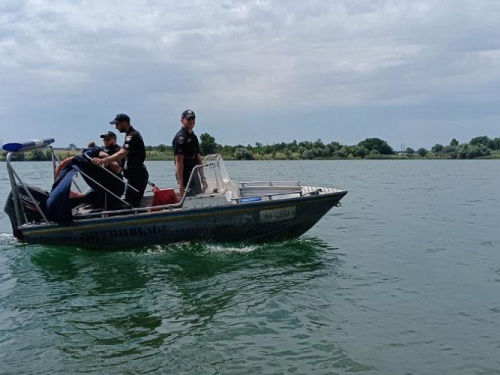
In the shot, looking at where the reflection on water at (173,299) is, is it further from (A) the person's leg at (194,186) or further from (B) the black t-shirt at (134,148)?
(B) the black t-shirt at (134,148)

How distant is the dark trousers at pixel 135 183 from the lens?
39.0 ft

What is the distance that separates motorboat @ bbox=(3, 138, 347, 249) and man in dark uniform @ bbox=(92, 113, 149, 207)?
315 mm

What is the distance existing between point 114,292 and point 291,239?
15.8ft

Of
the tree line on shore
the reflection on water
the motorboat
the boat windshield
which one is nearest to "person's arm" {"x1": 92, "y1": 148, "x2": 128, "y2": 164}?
the motorboat

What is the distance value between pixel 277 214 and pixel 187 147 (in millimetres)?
2452

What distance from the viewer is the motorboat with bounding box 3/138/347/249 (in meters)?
11.5

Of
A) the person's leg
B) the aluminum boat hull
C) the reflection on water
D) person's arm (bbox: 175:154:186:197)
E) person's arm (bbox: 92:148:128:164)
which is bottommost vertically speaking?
the reflection on water

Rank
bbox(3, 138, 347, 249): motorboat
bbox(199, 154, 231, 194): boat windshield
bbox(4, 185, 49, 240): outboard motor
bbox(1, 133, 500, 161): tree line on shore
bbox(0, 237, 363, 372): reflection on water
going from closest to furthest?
1. bbox(0, 237, 363, 372): reflection on water
2. bbox(3, 138, 347, 249): motorboat
3. bbox(199, 154, 231, 194): boat windshield
4. bbox(4, 185, 49, 240): outboard motor
5. bbox(1, 133, 500, 161): tree line on shore

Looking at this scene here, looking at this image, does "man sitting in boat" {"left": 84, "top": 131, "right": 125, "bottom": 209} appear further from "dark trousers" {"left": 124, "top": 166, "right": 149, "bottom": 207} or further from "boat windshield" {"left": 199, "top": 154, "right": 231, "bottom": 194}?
"boat windshield" {"left": 199, "top": 154, "right": 231, "bottom": 194}

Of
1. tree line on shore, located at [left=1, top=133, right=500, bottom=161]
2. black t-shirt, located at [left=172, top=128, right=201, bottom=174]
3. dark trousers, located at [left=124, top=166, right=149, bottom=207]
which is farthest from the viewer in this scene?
tree line on shore, located at [left=1, top=133, right=500, bottom=161]

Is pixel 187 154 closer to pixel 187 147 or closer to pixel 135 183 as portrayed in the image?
pixel 187 147

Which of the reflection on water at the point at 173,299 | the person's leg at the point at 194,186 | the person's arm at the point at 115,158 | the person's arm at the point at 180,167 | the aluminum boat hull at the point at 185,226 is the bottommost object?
the reflection on water at the point at 173,299

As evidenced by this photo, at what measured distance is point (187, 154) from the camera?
38.7 feet

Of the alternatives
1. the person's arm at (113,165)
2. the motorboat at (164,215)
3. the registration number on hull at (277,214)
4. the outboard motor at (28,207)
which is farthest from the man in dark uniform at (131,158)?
the registration number on hull at (277,214)
